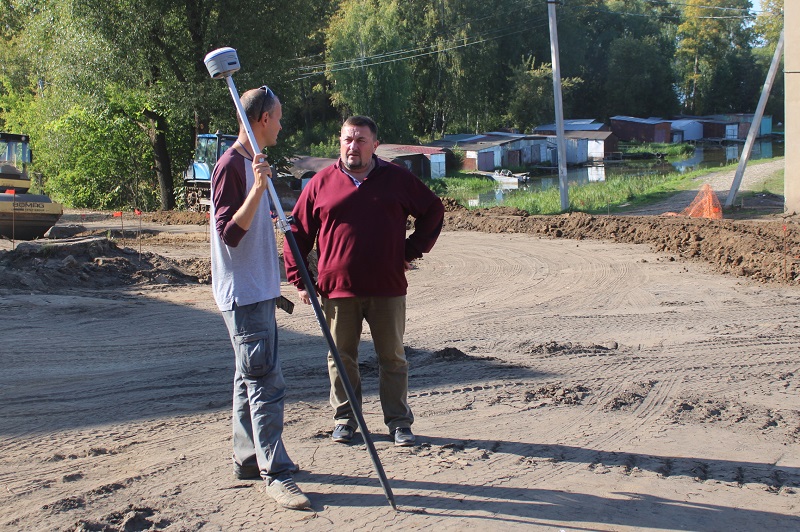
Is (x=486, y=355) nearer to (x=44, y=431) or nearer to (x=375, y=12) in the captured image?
(x=44, y=431)

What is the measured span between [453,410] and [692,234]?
1117cm

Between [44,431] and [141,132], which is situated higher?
[141,132]

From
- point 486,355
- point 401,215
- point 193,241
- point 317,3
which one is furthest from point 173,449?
point 317,3

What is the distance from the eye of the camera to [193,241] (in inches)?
798

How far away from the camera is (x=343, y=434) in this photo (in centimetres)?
512

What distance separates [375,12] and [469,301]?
48274mm

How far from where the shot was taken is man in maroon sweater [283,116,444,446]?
4883 mm

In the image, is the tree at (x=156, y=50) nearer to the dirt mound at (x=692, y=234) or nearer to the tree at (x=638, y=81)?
the dirt mound at (x=692, y=234)

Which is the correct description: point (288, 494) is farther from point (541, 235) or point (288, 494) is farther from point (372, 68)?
point (372, 68)

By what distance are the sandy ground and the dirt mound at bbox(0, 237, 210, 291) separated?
0.06m

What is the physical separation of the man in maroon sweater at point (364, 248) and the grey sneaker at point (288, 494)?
94 centimetres

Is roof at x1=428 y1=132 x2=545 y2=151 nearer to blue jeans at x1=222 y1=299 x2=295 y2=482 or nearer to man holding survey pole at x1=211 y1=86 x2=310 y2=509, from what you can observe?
man holding survey pole at x1=211 y1=86 x2=310 y2=509

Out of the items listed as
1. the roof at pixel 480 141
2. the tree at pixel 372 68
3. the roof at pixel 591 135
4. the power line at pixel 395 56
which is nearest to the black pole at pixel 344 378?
the power line at pixel 395 56

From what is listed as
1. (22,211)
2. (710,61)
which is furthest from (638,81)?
(22,211)
